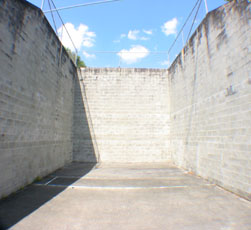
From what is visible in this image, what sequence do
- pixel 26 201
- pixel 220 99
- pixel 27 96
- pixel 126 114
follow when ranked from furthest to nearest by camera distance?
1. pixel 126 114
2. pixel 27 96
3. pixel 220 99
4. pixel 26 201

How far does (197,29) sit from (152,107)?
4892 mm

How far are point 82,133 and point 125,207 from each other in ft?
22.6

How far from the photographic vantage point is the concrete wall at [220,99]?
12.3ft

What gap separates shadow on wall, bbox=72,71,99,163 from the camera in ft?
30.8

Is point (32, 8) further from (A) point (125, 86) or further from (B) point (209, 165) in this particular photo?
(B) point (209, 165)

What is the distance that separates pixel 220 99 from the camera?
4.64 m

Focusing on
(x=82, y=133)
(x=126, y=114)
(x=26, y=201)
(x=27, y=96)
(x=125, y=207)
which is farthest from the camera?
(x=126, y=114)

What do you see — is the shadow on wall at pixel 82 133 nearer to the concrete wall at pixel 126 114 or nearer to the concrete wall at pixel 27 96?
the concrete wall at pixel 126 114

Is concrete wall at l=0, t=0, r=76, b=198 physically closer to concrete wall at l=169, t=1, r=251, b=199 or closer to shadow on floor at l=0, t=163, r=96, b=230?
shadow on floor at l=0, t=163, r=96, b=230

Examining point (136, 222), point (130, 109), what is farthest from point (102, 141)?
point (136, 222)

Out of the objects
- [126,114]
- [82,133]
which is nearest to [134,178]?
[126,114]

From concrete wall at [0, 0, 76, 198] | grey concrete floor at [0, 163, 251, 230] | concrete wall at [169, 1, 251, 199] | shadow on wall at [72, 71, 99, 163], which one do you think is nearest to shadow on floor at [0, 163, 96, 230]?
grey concrete floor at [0, 163, 251, 230]

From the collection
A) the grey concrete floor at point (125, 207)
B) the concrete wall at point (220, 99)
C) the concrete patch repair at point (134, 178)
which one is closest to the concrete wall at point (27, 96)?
the concrete patch repair at point (134, 178)

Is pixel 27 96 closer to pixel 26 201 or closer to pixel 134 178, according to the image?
pixel 26 201
